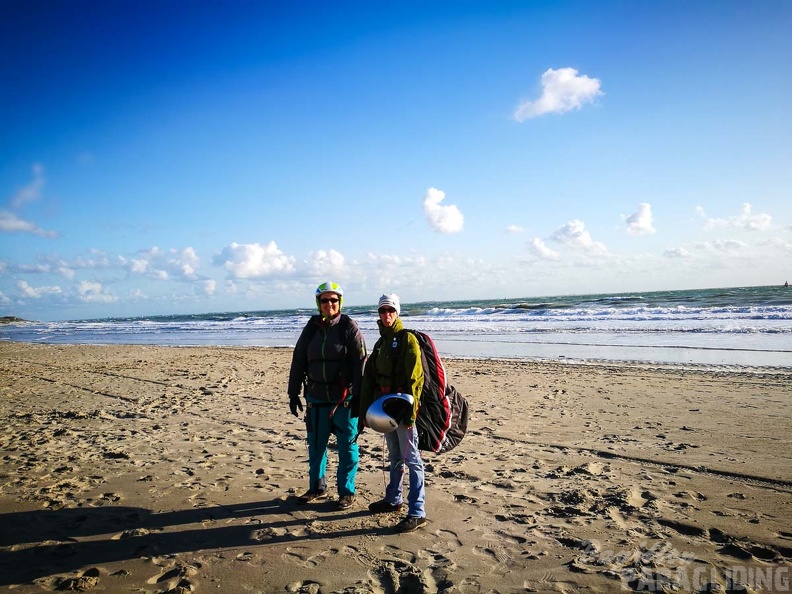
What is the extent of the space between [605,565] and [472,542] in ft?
3.20

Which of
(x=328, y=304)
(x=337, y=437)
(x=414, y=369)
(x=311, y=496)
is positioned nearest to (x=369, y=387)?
(x=414, y=369)

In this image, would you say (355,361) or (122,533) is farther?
(355,361)

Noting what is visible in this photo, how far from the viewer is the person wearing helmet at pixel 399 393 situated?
368 cm

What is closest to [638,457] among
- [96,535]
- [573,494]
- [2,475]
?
[573,494]

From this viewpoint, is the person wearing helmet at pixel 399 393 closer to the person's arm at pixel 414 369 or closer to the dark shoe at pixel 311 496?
the person's arm at pixel 414 369

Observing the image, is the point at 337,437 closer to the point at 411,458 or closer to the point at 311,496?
the point at 311,496

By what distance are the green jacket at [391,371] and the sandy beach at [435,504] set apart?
1.15m

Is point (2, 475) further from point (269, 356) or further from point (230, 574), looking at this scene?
point (269, 356)

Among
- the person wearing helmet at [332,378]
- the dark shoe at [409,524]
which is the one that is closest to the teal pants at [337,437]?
the person wearing helmet at [332,378]

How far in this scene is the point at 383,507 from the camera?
410 cm

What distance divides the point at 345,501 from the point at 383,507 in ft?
1.25

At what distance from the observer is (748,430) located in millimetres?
6434

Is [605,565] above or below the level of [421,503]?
below

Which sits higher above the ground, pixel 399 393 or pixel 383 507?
pixel 399 393
